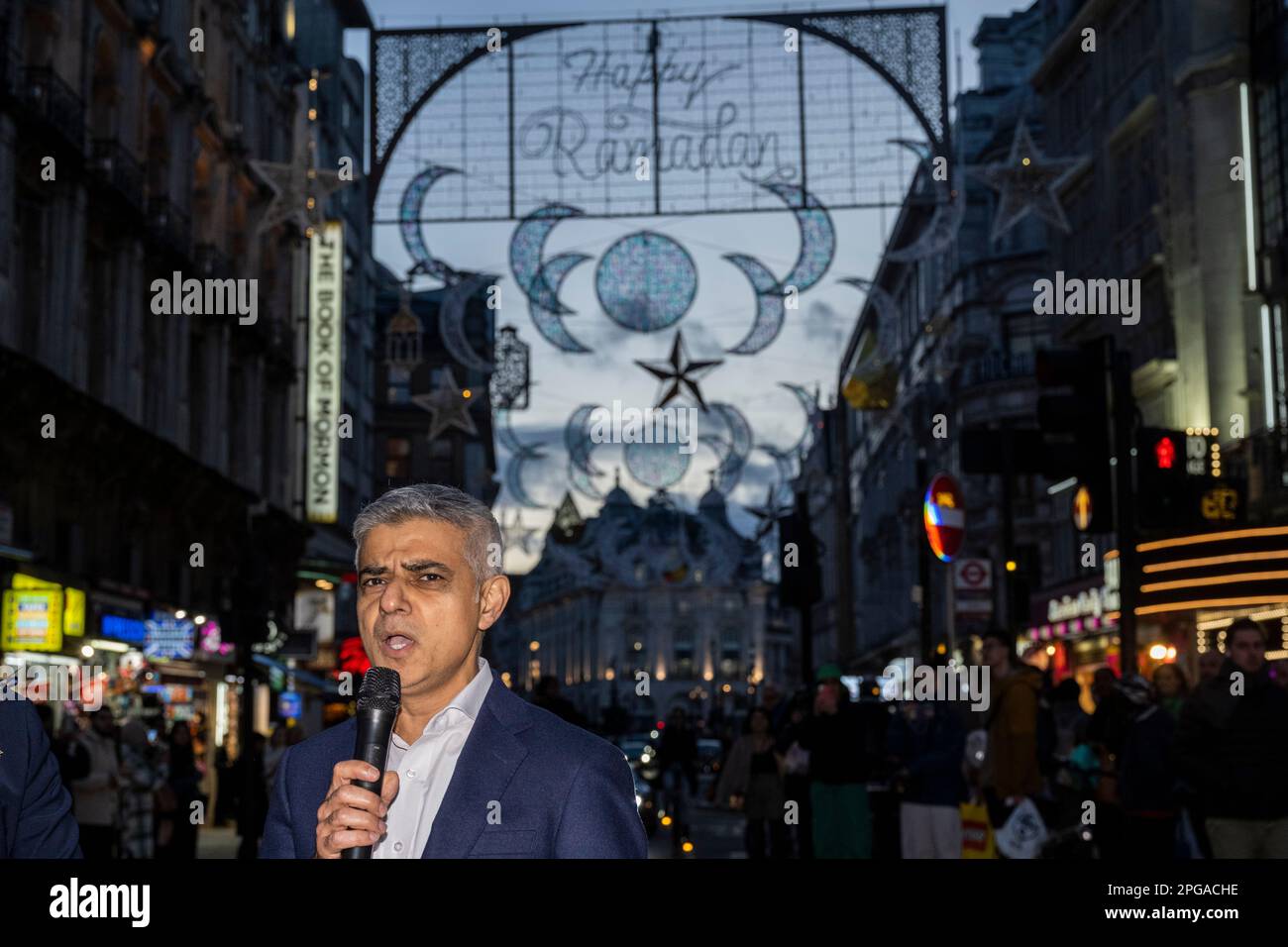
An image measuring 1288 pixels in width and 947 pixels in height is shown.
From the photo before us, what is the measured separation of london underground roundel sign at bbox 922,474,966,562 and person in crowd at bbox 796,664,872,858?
1762mm

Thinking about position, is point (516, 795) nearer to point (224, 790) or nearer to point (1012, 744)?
point (1012, 744)

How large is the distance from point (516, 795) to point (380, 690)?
319 mm

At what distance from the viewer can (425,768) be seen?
12.1 feet

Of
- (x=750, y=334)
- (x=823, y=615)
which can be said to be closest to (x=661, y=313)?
(x=750, y=334)

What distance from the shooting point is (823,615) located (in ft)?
431

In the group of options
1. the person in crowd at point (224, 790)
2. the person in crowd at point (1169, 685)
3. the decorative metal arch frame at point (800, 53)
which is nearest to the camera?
the person in crowd at point (1169, 685)

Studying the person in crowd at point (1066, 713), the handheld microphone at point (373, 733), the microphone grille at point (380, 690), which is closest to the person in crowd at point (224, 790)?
the person in crowd at point (1066, 713)

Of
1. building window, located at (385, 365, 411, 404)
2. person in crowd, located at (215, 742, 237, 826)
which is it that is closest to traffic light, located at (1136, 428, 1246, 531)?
person in crowd, located at (215, 742, 237, 826)

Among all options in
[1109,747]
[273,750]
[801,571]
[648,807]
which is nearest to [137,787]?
Answer: [273,750]

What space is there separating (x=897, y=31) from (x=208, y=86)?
1671 centimetres

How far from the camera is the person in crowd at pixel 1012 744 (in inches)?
512

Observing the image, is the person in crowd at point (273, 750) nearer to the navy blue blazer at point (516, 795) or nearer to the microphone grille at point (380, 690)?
the navy blue blazer at point (516, 795)

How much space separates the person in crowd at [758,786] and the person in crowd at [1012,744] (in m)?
7.13
